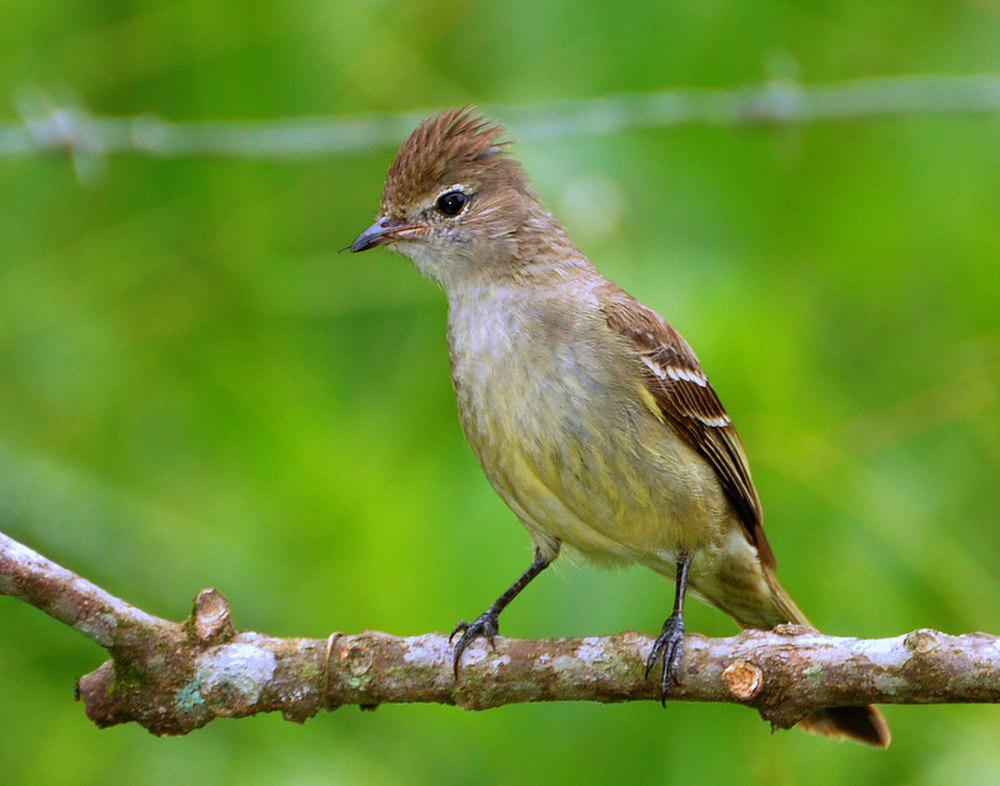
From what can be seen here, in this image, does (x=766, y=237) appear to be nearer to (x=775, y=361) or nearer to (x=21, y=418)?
(x=775, y=361)

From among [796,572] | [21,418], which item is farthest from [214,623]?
[21,418]

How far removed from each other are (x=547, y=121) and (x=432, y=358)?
1.06 meters

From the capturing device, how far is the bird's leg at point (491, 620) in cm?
430

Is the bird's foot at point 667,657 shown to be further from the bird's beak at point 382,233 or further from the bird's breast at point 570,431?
the bird's beak at point 382,233

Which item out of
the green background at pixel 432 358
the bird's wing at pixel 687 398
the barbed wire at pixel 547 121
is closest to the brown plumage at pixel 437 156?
the barbed wire at pixel 547 121

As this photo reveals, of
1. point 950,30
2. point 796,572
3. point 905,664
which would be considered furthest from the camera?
point 950,30

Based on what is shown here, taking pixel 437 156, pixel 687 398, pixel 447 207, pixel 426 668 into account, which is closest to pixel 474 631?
pixel 426 668

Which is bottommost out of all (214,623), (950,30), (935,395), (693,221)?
(214,623)

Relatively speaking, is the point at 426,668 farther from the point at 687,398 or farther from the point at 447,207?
the point at 447,207

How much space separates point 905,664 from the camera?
3842 mm

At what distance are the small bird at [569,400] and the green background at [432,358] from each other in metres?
0.19

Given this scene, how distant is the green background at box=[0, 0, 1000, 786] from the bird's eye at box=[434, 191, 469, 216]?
52 centimetres

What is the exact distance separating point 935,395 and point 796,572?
1083 millimetres

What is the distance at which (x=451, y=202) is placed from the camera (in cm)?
552
